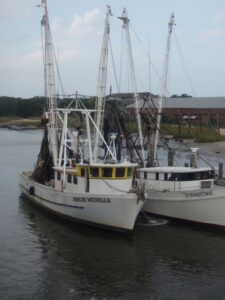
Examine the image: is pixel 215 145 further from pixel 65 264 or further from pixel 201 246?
pixel 65 264

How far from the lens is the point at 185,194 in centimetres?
2928

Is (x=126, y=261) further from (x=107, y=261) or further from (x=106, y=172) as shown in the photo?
(x=106, y=172)

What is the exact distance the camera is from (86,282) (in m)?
20.6

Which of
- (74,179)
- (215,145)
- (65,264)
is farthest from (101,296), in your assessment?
(215,145)

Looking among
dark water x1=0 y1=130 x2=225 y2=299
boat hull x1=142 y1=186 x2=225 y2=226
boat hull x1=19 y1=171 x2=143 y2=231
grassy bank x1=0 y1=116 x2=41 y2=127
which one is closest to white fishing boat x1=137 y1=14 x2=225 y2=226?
boat hull x1=142 y1=186 x2=225 y2=226

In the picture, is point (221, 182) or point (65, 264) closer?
point (65, 264)

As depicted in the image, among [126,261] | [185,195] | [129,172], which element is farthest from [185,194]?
[126,261]

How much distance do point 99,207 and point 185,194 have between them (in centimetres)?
572

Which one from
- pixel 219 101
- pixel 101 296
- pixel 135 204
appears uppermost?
pixel 219 101

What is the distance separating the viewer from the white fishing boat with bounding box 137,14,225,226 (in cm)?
2852

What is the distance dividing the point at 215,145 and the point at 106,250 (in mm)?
56241

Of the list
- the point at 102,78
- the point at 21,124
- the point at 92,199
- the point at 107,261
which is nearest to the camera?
the point at 107,261

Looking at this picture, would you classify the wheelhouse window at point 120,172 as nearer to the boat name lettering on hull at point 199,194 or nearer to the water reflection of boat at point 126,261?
the water reflection of boat at point 126,261

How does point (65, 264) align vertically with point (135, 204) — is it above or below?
below
